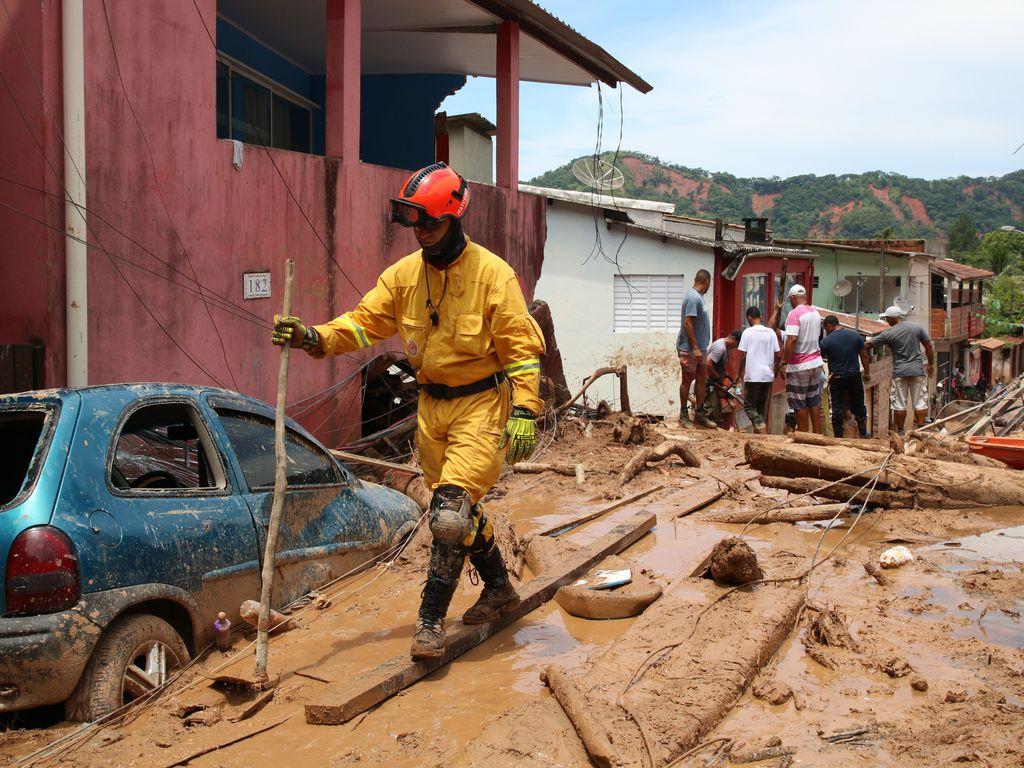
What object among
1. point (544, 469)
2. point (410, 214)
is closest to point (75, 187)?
point (410, 214)

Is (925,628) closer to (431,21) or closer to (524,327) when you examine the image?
(524,327)

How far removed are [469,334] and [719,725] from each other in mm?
2148

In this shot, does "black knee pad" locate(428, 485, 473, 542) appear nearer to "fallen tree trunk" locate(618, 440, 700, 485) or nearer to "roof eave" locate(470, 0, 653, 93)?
"fallen tree trunk" locate(618, 440, 700, 485)

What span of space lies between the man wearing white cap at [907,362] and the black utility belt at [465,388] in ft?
30.3

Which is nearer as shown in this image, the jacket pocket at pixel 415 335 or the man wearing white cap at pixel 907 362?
the jacket pocket at pixel 415 335

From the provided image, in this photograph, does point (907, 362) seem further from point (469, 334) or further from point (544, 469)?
point (469, 334)

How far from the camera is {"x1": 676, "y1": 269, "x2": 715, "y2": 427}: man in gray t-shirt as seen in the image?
13.6 metres

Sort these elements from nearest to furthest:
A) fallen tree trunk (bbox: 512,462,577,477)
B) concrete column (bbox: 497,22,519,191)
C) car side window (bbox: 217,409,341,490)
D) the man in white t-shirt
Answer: car side window (bbox: 217,409,341,490)
fallen tree trunk (bbox: 512,462,577,477)
the man in white t-shirt
concrete column (bbox: 497,22,519,191)

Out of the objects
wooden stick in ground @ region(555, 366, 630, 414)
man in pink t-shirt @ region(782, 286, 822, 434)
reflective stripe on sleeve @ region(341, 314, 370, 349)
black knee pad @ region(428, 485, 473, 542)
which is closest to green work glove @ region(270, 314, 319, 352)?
reflective stripe on sleeve @ region(341, 314, 370, 349)

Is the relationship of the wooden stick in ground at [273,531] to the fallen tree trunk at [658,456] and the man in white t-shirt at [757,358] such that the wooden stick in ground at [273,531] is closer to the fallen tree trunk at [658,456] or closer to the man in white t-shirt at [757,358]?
the fallen tree trunk at [658,456]

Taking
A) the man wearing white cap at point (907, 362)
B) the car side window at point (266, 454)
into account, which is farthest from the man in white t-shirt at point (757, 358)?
the car side window at point (266, 454)

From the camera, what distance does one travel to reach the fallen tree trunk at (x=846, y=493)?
794 centimetres

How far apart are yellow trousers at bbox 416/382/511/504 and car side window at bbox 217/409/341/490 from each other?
89cm

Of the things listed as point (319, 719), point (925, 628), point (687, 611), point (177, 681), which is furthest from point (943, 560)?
point (177, 681)
